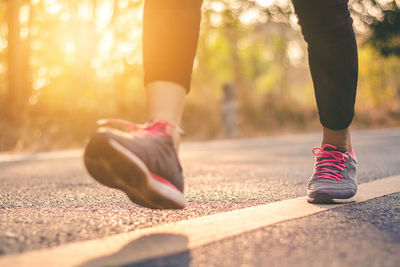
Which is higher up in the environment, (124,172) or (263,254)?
(124,172)

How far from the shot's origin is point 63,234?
1.19 metres

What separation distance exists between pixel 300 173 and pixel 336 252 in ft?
5.92

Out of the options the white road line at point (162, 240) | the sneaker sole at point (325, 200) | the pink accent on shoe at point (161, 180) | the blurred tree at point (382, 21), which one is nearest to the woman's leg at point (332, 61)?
the sneaker sole at point (325, 200)

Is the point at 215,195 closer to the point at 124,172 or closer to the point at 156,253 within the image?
the point at 124,172

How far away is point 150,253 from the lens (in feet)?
3.43

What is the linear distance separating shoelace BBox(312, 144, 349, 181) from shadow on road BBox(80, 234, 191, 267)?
796 millimetres

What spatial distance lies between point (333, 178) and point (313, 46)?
496 mm

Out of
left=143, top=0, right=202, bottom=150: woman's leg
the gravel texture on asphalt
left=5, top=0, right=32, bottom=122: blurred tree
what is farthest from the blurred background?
the gravel texture on asphalt

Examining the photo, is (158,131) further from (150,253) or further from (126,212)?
(150,253)

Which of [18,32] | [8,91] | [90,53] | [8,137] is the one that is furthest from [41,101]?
[90,53]

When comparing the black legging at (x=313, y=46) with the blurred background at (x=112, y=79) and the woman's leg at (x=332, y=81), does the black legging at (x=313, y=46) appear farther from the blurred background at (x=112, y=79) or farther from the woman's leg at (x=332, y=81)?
the blurred background at (x=112, y=79)

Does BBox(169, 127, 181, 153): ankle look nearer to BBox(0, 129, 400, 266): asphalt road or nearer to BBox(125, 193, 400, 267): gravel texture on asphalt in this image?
BBox(0, 129, 400, 266): asphalt road

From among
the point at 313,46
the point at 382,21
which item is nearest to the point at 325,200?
the point at 313,46

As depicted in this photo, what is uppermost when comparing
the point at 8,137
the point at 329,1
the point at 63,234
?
the point at 329,1
